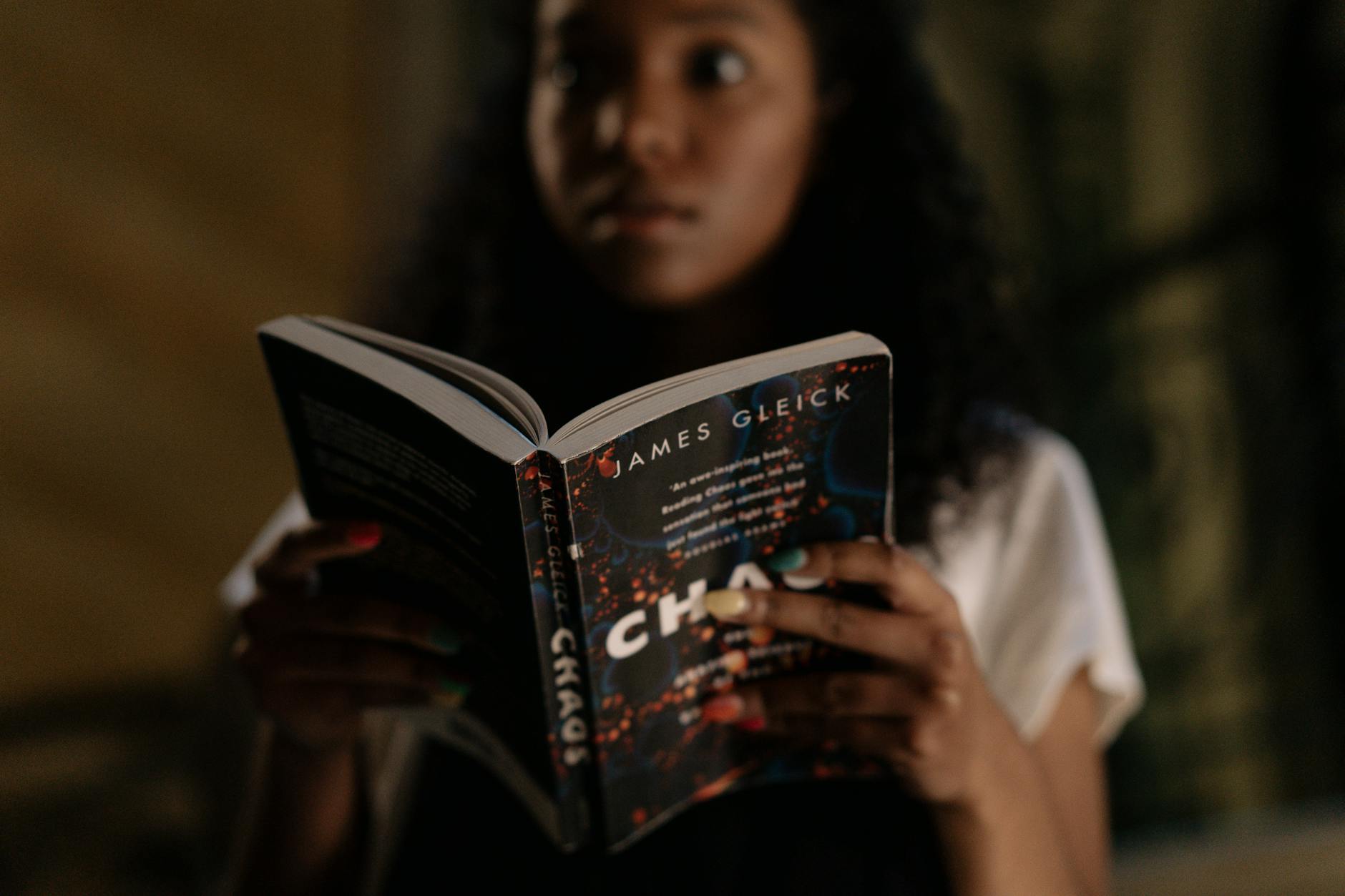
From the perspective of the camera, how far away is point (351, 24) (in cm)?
184

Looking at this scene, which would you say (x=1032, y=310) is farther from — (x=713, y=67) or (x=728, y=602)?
(x=728, y=602)

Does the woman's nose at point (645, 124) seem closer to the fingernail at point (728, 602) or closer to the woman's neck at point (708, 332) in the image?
the woman's neck at point (708, 332)

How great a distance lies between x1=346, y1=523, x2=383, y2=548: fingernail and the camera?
573 mm

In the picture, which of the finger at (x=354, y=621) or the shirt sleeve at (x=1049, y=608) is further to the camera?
the shirt sleeve at (x=1049, y=608)

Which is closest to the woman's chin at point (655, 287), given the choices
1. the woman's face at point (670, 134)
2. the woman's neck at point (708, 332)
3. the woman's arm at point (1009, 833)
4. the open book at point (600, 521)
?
the woman's face at point (670, 134)

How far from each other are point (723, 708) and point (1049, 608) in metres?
0.41

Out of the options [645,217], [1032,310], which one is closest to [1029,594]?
[645,217]

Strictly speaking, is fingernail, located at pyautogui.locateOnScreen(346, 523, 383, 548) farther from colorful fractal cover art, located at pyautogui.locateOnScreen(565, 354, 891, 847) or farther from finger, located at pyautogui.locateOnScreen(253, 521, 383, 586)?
colorful fractal cover art, located at pyautogui.locateOnScreen(565, 354, 891, 847)

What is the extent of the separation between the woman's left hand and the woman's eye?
0.45 metres

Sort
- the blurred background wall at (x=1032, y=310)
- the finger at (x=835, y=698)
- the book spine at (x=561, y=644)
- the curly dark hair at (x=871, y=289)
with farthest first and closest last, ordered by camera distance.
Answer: the blurred background wall at (x=1032, y=310)
the curly dark hair at (x=871, y=289)
the finger at (x=835, y=698)
the book spine at (x=561, y=644)

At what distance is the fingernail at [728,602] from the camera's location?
527 millimetres

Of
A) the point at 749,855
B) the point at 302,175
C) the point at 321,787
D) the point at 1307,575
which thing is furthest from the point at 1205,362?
the point at 302,175

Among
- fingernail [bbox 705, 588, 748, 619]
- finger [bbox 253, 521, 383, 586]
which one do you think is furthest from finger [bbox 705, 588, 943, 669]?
finger [bbox 253, 521, 383, 586]

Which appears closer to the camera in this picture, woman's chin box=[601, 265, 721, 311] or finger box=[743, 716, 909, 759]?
finger box=[743, 716, 909, 759]
